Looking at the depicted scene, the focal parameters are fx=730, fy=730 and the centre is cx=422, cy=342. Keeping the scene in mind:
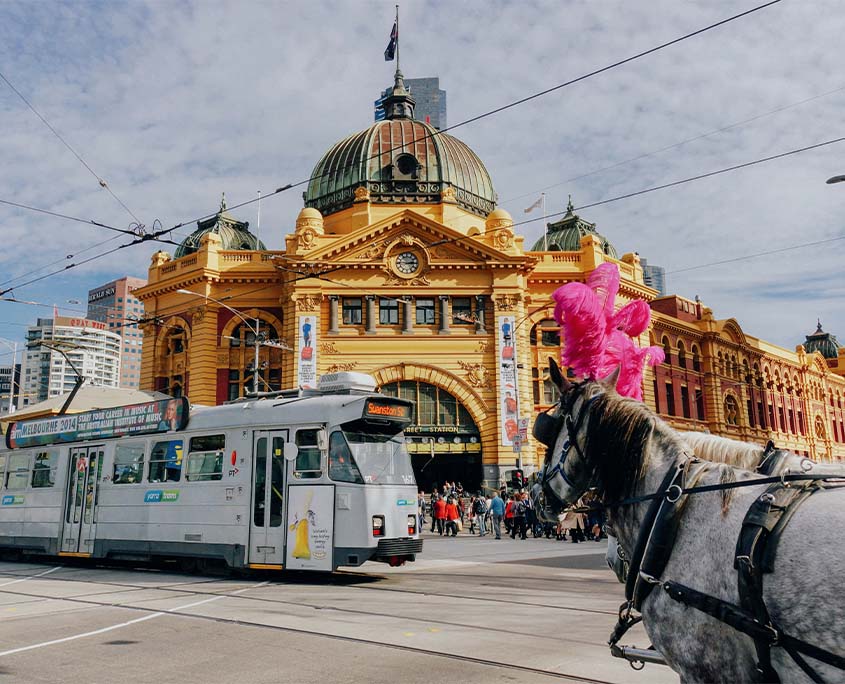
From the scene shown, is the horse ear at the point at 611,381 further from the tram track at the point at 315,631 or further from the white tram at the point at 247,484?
the white tram at the point at 247,484

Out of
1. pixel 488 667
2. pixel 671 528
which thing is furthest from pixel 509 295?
pixel 671 528

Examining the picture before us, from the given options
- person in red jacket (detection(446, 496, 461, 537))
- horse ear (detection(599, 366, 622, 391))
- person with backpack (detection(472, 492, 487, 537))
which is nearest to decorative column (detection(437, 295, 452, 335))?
person with backpack (detection(472, 492, 487, 537))

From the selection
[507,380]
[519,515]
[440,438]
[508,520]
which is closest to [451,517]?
[508,520]

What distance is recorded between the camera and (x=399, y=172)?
44.6 m

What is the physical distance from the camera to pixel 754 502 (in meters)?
3.33

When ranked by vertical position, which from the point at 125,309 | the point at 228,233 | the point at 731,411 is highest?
the point at 125,309

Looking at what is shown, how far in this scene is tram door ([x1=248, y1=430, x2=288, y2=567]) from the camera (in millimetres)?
14320

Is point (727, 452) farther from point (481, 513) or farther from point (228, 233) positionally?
point (228, 233)

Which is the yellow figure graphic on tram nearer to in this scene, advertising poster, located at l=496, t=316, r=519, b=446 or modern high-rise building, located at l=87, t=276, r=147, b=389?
advertising poster, located at l=496, t=316, r=519, b=446

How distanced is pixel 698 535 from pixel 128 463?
53.6ft

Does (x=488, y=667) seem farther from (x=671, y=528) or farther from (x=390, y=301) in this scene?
(x=390, y=301)

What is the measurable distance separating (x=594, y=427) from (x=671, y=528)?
2.61 ft

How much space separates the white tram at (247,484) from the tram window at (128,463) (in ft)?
0.11

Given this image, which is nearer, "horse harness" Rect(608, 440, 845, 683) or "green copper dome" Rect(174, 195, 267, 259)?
"horse harness" Rect(608, 440, 845, 683)
